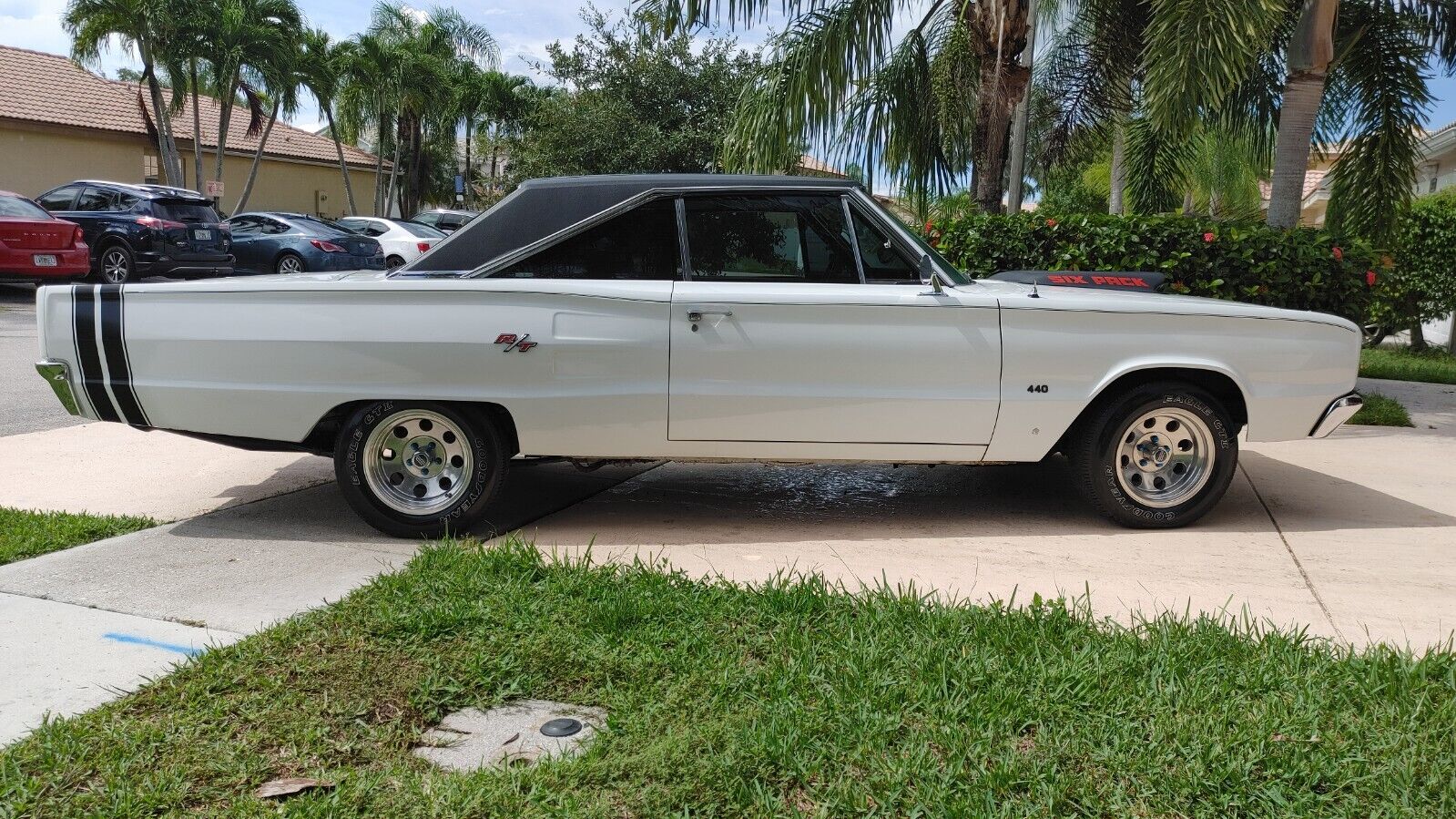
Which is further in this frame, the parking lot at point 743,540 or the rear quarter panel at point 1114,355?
the rear quarter panel at point 1114,355

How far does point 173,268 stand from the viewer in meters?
17.8

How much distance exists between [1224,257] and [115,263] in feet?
51.5

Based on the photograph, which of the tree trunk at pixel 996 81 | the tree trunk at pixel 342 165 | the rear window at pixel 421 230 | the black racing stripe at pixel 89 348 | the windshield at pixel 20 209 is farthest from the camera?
the tree trunk at pixel 342 165

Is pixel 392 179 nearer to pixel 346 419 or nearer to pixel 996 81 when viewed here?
pixel 996 81

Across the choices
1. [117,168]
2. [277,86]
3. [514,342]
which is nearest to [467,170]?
[277,86]

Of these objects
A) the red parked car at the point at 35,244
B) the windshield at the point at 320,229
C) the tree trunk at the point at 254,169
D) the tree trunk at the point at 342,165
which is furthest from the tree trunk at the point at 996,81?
the tree trunk at the point at 342,165

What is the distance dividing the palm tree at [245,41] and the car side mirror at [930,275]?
27403 millimetres

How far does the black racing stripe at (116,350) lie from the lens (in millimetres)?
5000

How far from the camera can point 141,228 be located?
17.4 m

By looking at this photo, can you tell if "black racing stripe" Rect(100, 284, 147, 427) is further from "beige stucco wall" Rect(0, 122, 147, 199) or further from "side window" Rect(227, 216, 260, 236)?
"beige stucco wall" Rect(0, 122, 147, 199)

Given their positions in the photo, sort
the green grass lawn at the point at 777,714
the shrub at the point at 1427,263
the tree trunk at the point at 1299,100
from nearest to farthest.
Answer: the green grass lawn at the point at 777,714 < the tree trunk at the point at 1299,100 < the shrub at the point at 1427,263

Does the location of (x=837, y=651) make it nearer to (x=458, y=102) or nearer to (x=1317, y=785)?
(x=1317, y=785)

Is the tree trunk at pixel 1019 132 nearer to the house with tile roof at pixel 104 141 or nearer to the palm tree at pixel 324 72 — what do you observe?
the house with tile roof at pixel 104 141

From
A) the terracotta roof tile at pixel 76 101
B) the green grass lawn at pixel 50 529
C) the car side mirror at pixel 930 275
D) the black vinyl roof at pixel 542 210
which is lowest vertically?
the green grass lawn at pixel 50 529
